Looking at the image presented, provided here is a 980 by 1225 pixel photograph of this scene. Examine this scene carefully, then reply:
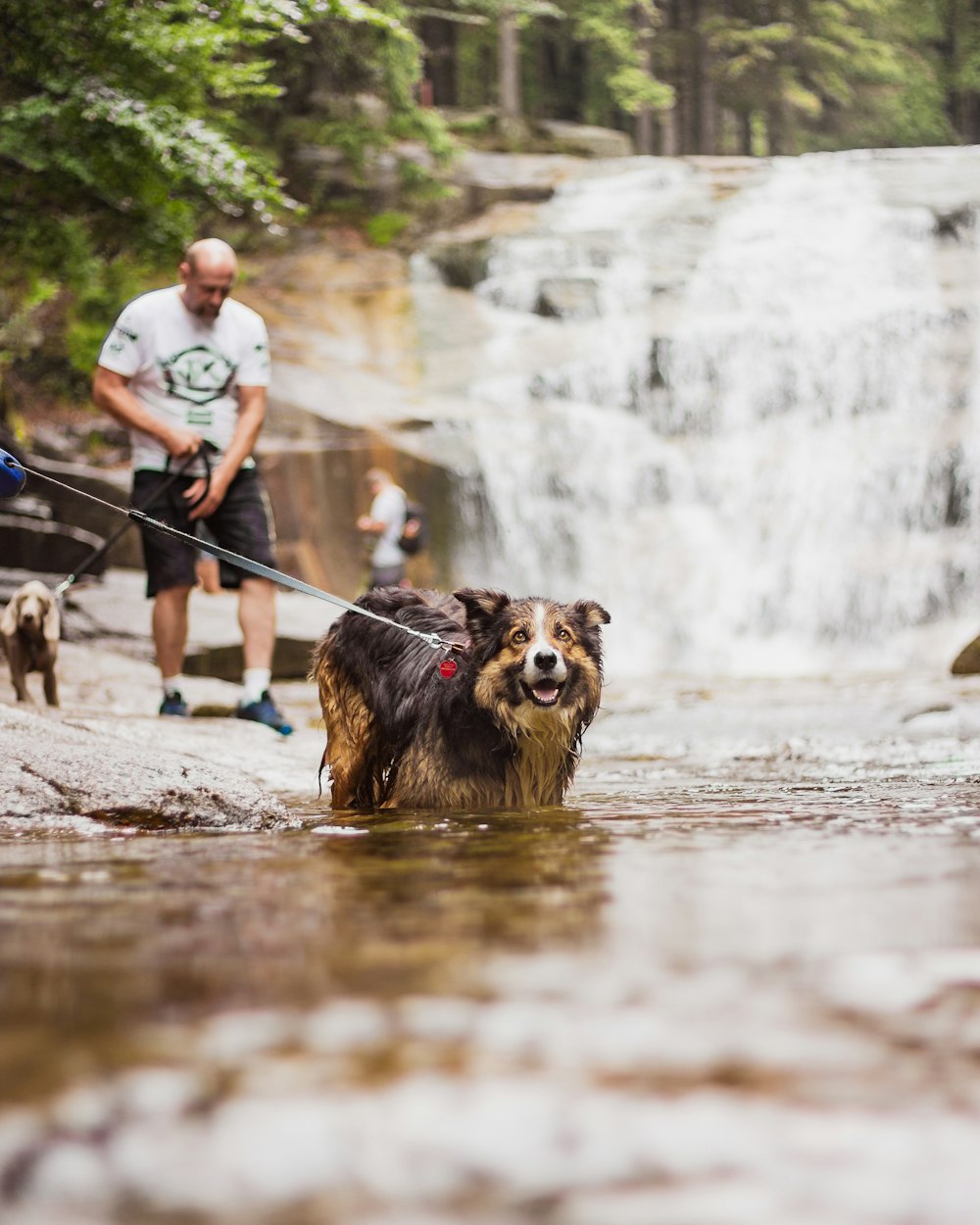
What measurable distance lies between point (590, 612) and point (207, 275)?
335cm

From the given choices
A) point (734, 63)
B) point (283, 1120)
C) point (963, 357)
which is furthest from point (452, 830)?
point (734, 63)

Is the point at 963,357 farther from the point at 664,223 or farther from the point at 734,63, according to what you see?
the point at 734,63

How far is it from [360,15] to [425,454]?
7406 mm

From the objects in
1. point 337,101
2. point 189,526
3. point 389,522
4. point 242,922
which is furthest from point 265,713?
point 337,101

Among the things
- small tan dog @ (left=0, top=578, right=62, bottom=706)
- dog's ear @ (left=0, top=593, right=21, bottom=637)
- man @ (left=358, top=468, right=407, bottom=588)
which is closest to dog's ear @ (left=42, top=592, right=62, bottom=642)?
small tan dog @ (left=0, top=578, right=62, bottom=706)

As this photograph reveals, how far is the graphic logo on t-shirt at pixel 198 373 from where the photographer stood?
774cm

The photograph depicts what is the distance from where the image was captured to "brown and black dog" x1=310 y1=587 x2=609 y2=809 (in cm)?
532

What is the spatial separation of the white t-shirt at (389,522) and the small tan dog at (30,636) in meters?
7.10

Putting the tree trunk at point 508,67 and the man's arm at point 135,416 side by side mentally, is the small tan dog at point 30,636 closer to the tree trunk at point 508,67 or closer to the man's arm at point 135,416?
the man's arm at point 135,416

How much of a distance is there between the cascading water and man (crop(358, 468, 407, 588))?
3.44 m

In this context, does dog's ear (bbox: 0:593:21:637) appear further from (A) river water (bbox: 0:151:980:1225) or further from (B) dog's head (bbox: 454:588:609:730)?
(B) dog's head (bbox: 454:588:609:730)

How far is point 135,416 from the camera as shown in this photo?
24.7 ft

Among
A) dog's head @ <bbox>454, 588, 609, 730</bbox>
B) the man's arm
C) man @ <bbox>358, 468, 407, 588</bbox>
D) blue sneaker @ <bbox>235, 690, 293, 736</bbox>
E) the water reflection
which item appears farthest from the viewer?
man @ <bbox>358, 468, 407, 588</bbox>

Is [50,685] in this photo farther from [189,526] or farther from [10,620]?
[189,526]
